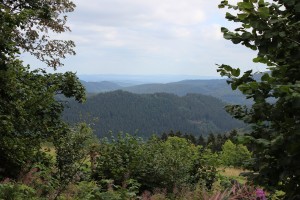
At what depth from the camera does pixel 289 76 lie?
8.00 feet

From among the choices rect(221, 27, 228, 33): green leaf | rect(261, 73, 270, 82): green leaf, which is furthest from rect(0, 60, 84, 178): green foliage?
rect(261, 73, 270, 82): green leaf

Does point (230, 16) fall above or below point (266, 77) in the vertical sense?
above

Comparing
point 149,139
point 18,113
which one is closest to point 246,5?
point 18,113

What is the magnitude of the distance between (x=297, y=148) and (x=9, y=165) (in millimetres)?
11284

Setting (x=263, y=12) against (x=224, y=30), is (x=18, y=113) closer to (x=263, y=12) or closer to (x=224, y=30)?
(x=224, y=30)

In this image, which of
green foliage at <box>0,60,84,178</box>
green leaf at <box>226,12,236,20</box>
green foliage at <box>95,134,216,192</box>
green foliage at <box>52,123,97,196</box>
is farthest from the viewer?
green foliage at <box>95,134,216,192</box>

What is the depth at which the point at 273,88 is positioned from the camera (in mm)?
2234

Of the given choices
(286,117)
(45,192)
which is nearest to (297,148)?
(286,117)

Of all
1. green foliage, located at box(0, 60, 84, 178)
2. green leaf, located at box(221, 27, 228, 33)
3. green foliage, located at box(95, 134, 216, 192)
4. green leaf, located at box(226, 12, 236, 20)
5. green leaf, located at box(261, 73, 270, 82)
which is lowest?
green foliage, located at box(95, 134, 216, 192)

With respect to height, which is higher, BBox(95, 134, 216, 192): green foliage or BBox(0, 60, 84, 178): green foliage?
BBox(0, 60, 84, 178): green foliage

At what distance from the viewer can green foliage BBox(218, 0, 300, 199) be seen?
2225 mm

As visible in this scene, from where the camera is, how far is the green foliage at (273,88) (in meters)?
2.22

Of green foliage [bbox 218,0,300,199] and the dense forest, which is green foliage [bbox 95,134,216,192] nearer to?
the dense forest

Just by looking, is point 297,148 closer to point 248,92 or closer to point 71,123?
point 248,92
